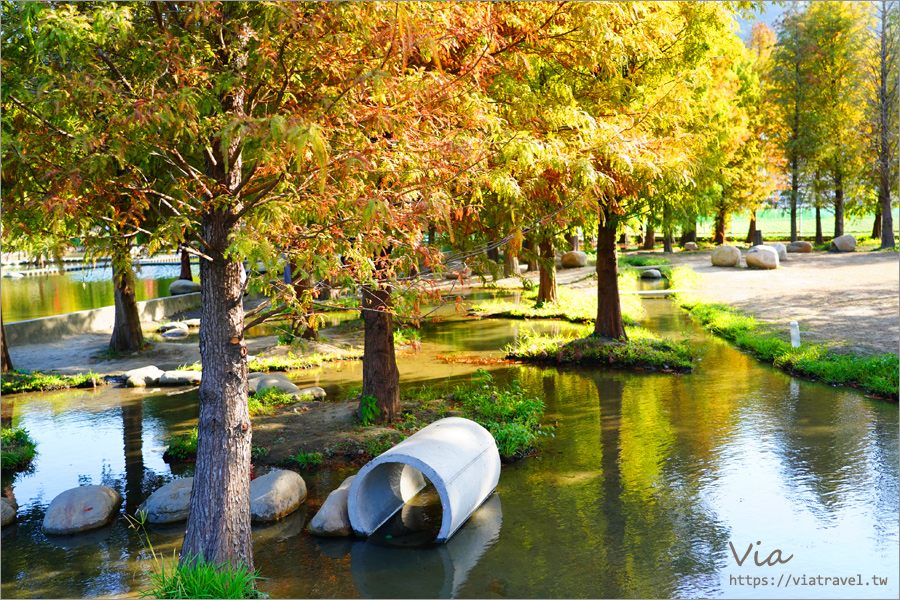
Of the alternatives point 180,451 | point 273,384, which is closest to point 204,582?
point 180,451

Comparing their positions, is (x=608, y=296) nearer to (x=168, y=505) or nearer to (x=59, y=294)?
(x=168, y=505)

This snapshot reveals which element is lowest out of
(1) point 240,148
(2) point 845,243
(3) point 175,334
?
(3) point 175,334

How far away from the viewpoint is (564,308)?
73.7 feet

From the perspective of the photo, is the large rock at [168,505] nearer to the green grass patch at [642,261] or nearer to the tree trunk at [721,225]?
the green grass patch at [642,261]

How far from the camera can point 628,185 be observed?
1150cm

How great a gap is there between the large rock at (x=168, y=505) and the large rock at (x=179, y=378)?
290 inches

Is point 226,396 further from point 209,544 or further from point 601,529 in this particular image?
point 601,529

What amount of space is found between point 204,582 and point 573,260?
33.7 m

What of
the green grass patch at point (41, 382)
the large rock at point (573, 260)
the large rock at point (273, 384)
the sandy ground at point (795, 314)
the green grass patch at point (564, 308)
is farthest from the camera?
the large rock at point (573, 260)

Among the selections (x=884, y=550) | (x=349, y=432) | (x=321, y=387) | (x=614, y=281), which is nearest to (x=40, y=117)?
(x=349, y=432)

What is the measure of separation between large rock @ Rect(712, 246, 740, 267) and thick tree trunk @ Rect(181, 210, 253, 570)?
29746mm

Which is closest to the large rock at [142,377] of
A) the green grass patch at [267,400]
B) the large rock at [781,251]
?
the green grass patch at [267,400]

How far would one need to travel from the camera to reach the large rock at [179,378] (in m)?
15.3

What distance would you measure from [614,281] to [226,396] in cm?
1168
